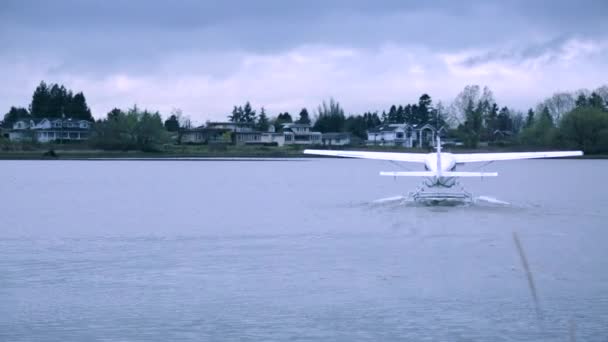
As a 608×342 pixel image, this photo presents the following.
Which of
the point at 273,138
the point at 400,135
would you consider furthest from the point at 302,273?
the point at 400,135

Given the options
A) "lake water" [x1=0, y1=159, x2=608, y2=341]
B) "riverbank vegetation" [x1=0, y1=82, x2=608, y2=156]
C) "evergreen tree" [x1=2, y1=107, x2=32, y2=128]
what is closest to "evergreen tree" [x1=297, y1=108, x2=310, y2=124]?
"riverbank vegetation" [x1=0, y1=82, x2=608, y2=156]

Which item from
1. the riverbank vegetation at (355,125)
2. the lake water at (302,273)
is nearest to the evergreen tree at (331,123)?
the riverbank vegetation at (355,125)

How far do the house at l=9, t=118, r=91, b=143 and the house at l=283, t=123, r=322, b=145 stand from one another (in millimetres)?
22791

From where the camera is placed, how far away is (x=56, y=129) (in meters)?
95.4

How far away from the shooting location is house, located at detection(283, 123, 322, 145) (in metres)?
98.8

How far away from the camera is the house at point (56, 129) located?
311ft

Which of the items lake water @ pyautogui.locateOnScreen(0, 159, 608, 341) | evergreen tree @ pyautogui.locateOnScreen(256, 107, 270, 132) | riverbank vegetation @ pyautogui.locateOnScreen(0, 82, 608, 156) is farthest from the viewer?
evergreen tree @ pyautogui.locateOnScreen(256, 107, 270, 132)

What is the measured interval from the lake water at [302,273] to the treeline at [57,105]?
287 ft

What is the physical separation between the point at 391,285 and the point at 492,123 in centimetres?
7819

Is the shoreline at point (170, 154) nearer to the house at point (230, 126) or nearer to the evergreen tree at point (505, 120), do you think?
the house at point (230, 126)

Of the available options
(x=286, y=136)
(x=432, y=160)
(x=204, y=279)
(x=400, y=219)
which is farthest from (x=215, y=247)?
(x=286, y=136)

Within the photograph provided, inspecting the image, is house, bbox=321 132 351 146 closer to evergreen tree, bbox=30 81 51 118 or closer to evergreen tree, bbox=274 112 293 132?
evergreen tree, bbox=274 112 293 132

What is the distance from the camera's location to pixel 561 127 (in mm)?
65562

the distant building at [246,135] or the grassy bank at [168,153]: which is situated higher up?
the distant building at [246,135]
